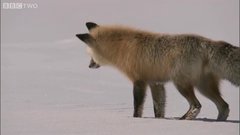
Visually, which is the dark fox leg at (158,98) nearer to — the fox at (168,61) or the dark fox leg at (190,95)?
the fox at (168,61)

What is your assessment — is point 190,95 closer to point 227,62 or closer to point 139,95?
point 227,62

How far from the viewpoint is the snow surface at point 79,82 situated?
909 centimetres

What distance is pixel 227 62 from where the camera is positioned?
1012 cm

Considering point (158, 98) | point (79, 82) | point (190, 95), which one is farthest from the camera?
point (79, 82)

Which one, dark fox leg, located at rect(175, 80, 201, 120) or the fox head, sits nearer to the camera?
dark fox leg, located at rect(175, 80, 201, 120)

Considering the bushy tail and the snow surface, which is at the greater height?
the bushy tail

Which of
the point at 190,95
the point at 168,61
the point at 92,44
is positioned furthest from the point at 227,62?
the point at 92,44

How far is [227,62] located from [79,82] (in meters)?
6.28

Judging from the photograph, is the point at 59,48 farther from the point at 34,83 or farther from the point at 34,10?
the point at 34,83

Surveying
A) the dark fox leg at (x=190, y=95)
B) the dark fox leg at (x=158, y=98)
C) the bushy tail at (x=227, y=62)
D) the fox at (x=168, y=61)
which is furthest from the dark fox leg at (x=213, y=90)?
the dark fox leg at (x=158, y=98)

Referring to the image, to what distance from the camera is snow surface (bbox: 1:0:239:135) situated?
9.09 m

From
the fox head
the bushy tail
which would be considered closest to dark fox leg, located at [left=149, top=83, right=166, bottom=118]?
the fox head

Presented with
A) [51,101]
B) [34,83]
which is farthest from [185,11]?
[51,101]

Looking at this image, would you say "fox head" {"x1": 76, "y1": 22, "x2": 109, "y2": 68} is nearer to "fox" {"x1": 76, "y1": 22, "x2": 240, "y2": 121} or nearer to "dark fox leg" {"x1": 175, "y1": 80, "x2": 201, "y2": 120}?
"fox" {"x1": 76, "y1": 22, "x2": 240, "y2": 121}
